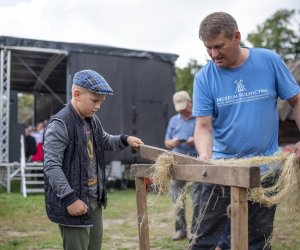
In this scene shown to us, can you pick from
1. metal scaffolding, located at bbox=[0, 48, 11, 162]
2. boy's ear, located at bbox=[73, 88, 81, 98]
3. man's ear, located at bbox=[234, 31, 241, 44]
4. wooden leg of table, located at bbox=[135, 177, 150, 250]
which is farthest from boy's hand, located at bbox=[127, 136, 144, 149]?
metal scaffolding, located at bbox=[0, 48, 11, 162]

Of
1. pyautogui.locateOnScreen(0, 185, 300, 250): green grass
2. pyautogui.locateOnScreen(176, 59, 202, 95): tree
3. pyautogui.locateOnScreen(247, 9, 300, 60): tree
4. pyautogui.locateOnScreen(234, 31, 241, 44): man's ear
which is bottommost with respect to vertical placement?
pyautogui.locateOnScreen(0, 185, 300, 250): green grass

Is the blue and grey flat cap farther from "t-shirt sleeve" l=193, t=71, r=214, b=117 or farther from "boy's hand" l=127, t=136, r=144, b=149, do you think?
"t-shirt sleeve" l=193, t=71, r=214, b=117

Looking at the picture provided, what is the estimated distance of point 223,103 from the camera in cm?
310

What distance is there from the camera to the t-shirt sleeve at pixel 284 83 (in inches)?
119

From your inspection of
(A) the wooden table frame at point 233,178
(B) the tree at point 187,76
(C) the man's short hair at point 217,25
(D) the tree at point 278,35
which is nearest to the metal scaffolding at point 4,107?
(A) the wooden table frame at point 233,178

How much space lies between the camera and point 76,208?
2865 mm

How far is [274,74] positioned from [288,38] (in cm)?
3281

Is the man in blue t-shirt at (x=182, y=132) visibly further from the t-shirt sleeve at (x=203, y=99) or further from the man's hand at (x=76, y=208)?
the man's hand at (x=76, y=208)

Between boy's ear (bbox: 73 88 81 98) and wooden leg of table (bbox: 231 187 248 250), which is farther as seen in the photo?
boy's ear (bbox: 73 88 81 98)

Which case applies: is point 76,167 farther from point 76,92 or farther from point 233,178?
point 233,178

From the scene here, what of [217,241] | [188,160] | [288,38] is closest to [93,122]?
[188,160]

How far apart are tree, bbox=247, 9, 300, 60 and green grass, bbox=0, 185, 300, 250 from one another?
2702cm

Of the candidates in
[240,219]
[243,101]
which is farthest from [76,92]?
[240,219]

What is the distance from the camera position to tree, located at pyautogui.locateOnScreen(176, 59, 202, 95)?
3228 centimetres
